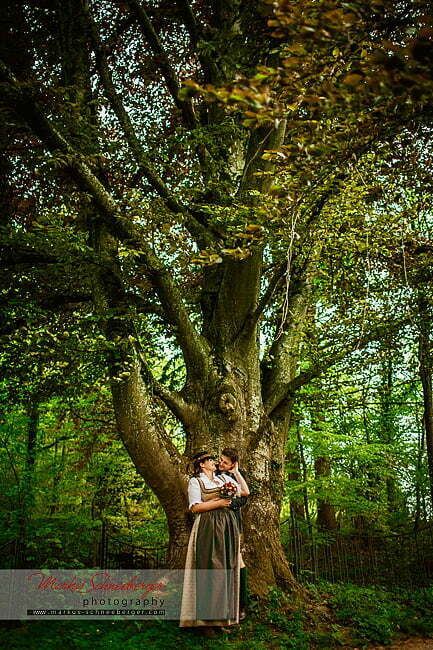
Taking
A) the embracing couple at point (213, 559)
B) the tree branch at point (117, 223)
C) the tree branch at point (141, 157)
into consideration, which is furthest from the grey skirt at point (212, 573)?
the tree branch at point (141, 157)

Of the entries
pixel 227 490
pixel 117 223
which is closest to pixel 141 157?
pixel 117 223

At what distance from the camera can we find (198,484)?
5363 millimetres

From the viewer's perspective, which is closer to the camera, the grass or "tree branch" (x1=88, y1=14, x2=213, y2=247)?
the grass

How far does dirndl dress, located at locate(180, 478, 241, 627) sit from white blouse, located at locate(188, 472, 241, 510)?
6 centimetres

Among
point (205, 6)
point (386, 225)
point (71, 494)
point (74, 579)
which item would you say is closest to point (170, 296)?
point (386, 225)

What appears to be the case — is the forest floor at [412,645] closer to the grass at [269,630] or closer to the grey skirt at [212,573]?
the grass at [269,630]

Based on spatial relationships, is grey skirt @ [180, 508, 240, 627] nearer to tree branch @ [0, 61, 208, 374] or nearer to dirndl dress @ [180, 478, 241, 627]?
dirndl dress @ [180, 478, 241, 627]

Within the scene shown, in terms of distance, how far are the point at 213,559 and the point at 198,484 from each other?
733mm

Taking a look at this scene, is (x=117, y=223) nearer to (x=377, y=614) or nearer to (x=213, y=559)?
(x=213, y=559)

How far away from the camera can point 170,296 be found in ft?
21.0

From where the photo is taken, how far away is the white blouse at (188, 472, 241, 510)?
5.30m

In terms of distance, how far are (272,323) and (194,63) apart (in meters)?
5.12

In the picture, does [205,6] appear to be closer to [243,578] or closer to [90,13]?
[90,13]

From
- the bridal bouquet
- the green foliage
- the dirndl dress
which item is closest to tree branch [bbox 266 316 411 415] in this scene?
the bridal bouquet
